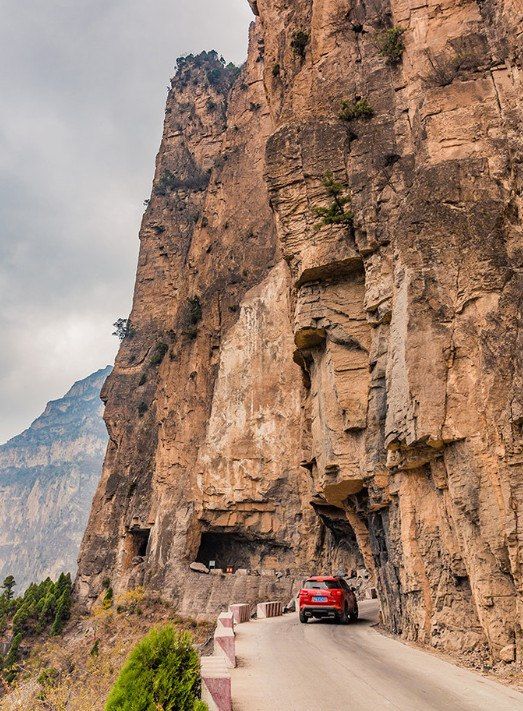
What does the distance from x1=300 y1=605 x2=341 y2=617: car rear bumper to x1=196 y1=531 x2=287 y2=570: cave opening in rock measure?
1983cm

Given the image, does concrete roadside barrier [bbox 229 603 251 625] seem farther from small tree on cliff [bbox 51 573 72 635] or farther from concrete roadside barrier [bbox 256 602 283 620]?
small tree on cliff [bbox 51 573 72 635]

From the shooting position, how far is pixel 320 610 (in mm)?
18688

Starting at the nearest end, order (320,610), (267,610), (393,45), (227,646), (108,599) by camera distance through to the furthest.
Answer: (227,646)
(320,610)
(393,45)
(267,610)
(108,599)

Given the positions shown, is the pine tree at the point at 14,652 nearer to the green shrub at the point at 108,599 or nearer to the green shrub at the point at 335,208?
the green shrub at the point at 108,599

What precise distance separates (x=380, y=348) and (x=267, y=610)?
12.4 metres

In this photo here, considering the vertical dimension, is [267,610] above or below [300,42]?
below

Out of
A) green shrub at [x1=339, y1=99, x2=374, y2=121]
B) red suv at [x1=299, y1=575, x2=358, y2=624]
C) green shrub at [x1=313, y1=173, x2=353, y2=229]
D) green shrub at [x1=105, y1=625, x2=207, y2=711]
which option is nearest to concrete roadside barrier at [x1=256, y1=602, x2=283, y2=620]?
red suv at [x1=299, y1=575, x2=358, y2=624]

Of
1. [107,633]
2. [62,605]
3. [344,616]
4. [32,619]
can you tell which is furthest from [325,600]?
[32,619]

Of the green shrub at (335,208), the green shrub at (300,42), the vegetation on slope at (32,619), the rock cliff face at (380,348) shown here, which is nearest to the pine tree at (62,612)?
the vegetation on slope at (32,619)

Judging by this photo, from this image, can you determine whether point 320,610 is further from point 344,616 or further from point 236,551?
point 236,551

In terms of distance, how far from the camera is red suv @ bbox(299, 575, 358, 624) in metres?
18.5

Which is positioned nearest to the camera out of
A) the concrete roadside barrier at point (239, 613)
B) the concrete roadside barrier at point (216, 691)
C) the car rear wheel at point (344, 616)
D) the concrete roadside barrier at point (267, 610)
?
the concrete roadside barrier at point (216, 691)

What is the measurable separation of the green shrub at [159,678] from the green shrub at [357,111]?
65.2 feet

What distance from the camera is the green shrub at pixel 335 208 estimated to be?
68.7 feet
